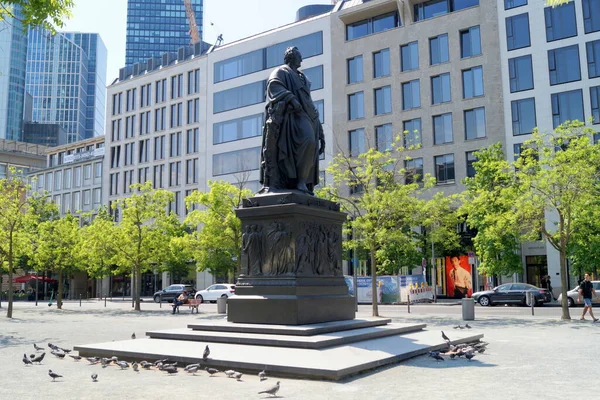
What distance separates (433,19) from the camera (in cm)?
4953

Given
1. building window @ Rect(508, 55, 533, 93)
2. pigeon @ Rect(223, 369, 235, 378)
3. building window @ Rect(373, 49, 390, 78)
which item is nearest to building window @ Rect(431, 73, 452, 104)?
building window @ Rect(373, 49, 390, 78)

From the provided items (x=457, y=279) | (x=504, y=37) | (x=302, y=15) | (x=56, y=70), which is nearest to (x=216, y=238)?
(x=457, y=279)

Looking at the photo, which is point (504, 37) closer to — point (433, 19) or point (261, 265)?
point (433, 19)

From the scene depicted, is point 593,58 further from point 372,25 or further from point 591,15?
point 372,25

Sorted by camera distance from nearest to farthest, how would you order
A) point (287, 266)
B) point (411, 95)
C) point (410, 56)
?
point (287, 266) < point (411, 95) < point (410, 56)

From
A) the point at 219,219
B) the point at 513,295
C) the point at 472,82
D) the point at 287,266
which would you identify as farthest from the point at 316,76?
the point at 287,266

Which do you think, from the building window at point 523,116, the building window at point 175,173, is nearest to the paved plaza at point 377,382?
the building window at point 523,116

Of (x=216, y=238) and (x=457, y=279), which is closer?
(x=216, y=238)

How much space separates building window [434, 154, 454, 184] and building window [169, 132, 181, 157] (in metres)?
32.0

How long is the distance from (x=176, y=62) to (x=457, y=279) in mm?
42280

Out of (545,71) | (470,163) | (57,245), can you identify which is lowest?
(57,245)

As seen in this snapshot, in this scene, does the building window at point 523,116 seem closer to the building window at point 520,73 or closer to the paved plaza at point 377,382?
the building window at point 520,73

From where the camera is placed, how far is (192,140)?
6650cm

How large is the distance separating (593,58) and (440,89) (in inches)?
458
